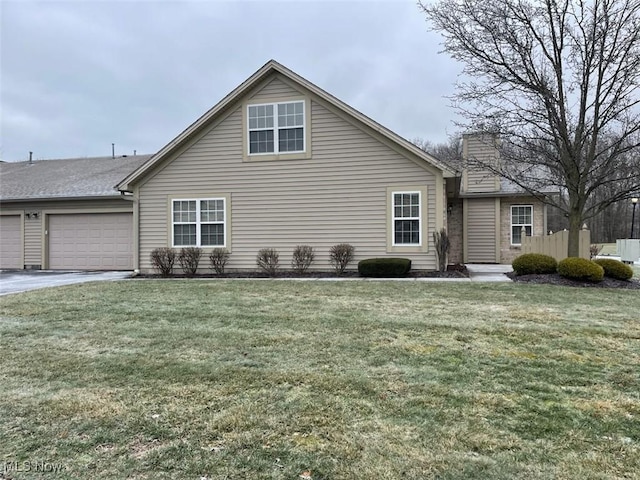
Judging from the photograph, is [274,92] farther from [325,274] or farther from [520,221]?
[520,221]

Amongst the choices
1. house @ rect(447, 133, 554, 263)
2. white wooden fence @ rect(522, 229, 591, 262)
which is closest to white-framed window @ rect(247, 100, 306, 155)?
house @ rect(447, 133, 554, 263)

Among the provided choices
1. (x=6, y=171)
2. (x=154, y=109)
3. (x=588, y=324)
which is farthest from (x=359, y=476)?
(x=154, y=109)

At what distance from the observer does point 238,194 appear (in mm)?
13617

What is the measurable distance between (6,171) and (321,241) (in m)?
17.5

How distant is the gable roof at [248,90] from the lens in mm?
12133

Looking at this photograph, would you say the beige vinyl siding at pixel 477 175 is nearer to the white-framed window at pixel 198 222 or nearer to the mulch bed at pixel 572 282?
the mulch bed at pixel 572 282

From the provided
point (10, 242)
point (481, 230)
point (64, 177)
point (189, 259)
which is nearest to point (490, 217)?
point (481, 230)

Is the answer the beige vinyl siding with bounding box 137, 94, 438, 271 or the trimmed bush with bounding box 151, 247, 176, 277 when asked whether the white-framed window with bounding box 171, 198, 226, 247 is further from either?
the trimmed bush with bounding box 151, 247, 176, 277

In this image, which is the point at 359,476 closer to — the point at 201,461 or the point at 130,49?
the point at 201,461

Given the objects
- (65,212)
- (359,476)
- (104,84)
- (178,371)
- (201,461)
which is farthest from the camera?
(104,84)

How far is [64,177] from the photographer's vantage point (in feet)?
61.2

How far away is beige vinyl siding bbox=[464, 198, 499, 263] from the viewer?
57.4 ft

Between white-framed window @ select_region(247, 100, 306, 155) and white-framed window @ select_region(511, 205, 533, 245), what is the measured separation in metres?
9.51

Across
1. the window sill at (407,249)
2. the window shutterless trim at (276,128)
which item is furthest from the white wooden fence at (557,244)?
the window shutterless trim at (276,128)
